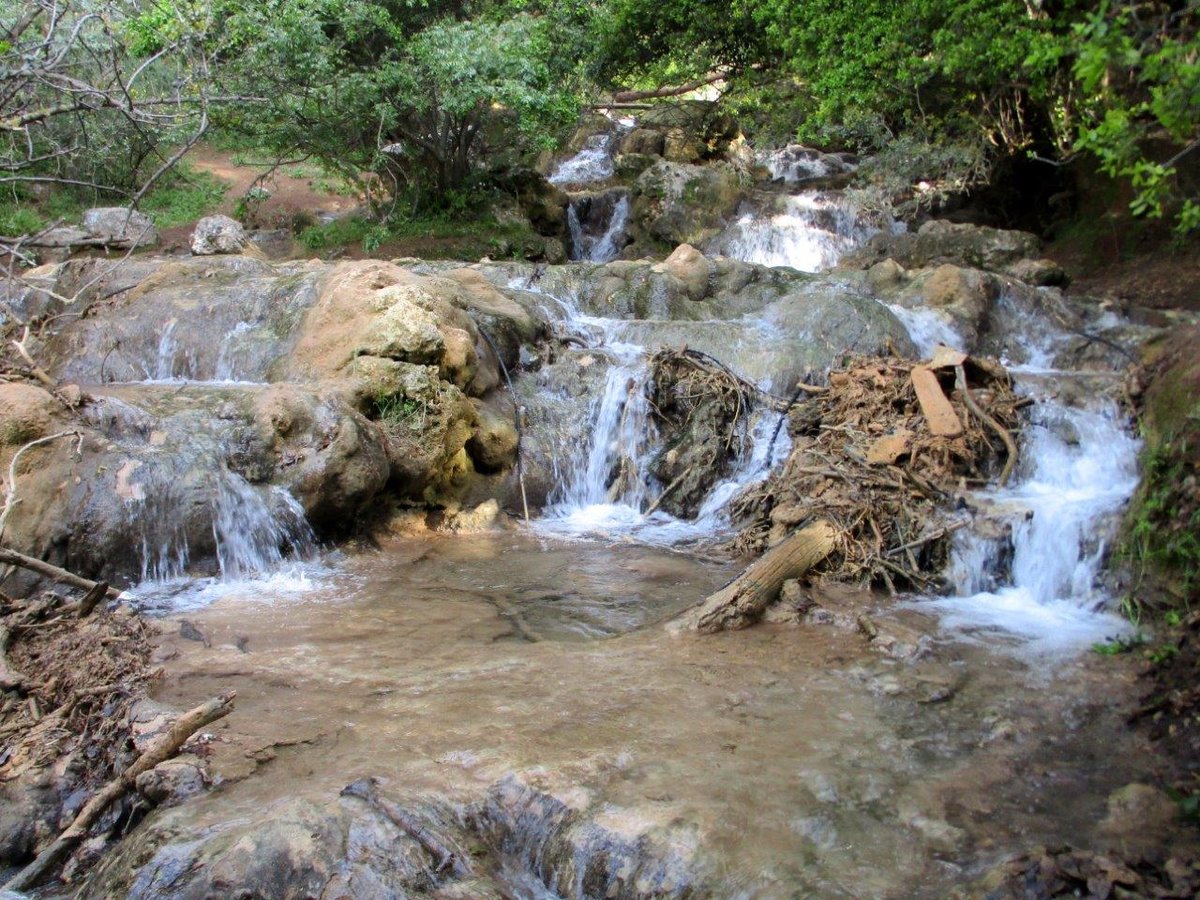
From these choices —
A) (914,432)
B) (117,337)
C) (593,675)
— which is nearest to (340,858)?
(593,675)

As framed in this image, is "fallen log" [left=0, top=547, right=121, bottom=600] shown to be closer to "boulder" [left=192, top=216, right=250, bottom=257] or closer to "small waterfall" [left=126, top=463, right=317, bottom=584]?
"small waterfall" [left=126, top=463, right=317, bottom=584]

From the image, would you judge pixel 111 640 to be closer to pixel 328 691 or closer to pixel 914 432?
pixel 328 691

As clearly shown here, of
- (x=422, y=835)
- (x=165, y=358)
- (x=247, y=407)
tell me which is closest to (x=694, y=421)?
(x=247, y=407)

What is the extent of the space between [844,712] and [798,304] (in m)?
6.51

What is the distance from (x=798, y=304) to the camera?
1008 centimetres

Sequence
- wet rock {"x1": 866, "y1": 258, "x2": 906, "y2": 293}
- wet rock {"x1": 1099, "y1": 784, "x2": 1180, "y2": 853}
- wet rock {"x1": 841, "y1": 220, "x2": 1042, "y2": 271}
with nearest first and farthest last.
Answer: wet rock {"x1": 1099, "y1": 784, "x2": 1180, "y2": 853} < wet rock {"x1": 866, "y1": 258, "x2": 906, "y2": 293} < wet rock {"x1": 841, "y1": 220, "x2": 1042, "y2": 271}

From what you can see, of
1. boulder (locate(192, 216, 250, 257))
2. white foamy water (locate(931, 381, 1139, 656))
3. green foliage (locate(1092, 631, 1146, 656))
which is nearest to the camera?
green foliage (locate(1092, 631, 1146, 656))

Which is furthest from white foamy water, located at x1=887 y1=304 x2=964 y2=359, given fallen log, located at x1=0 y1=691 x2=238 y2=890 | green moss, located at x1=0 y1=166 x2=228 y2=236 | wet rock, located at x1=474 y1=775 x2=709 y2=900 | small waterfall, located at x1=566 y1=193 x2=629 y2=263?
green moss, located at x1=0 y1=166 x2=228 y2=236

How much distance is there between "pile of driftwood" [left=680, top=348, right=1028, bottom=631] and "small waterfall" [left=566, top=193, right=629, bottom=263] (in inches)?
352

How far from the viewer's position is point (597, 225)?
17.5 m

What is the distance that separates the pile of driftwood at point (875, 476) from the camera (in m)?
6.12

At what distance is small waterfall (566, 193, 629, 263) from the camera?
16859 millimetres

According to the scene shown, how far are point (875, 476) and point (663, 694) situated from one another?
3115mm

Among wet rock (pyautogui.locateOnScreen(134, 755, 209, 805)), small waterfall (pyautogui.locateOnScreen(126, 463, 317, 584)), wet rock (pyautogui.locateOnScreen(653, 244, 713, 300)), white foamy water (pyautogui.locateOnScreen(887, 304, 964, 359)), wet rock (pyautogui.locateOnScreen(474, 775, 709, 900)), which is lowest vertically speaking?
wet rock (pyautogui.locateOnScreen(474, 775, 709, 900))
